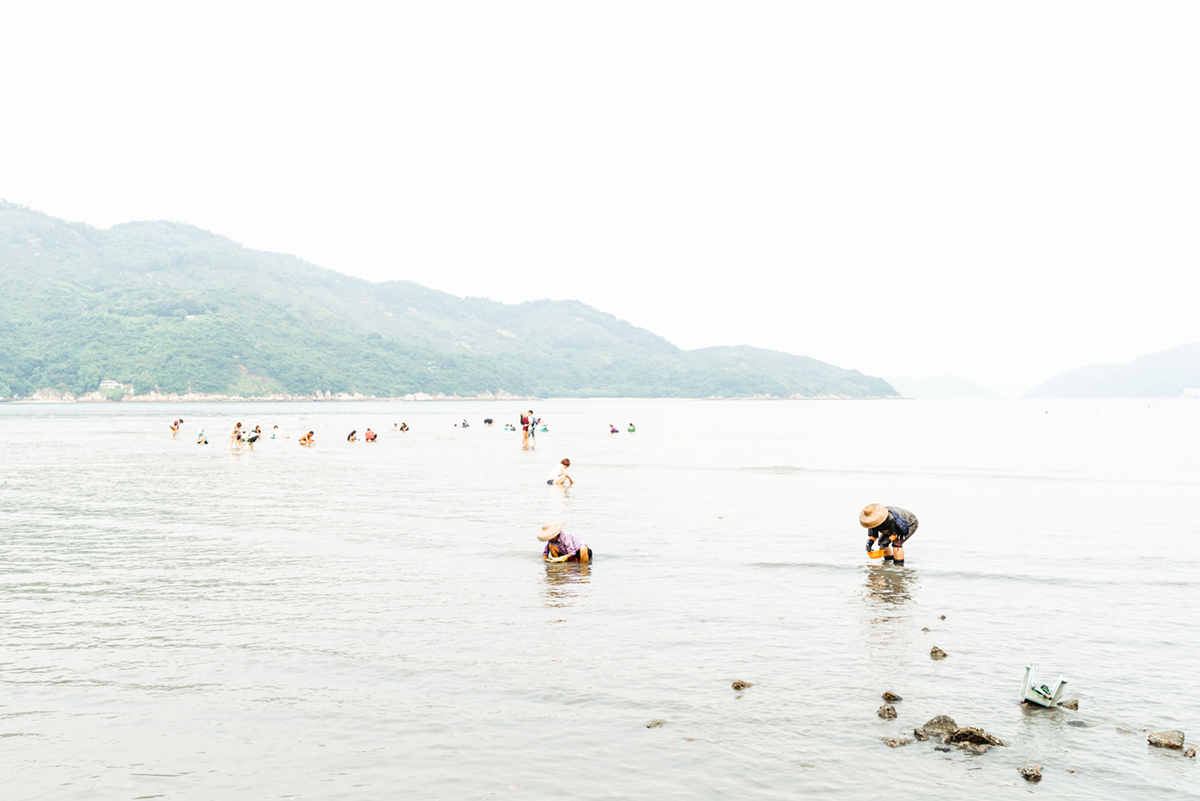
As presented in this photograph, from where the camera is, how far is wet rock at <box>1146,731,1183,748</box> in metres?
9.26

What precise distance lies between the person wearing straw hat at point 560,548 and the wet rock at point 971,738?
459 inches

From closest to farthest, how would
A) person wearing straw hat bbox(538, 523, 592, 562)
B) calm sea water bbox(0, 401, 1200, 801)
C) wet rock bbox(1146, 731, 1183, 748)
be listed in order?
calm sea water bbox(0, 401, 1200, 801) → wet rock bbox(1146, 731, 1183, 748) → person wearing straw hat bbox(538, 523, 592, 562)

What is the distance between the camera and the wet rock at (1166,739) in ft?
30.4

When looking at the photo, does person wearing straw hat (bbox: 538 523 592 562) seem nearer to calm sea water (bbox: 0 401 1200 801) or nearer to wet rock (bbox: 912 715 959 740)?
calm sea water (bbox: 0 401 1200 801)

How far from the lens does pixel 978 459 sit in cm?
5784

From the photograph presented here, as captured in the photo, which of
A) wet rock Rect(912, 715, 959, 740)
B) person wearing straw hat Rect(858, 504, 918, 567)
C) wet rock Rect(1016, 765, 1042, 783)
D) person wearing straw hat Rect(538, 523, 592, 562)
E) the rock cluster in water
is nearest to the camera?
wet rock Rect(1016, 765, 1042, 783)

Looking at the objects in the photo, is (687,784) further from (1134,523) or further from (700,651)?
(1134,523)

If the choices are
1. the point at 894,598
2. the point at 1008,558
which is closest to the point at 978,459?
the point at 1008,558

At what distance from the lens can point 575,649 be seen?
13023 millimetres

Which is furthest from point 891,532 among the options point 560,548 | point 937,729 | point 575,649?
point 937,729

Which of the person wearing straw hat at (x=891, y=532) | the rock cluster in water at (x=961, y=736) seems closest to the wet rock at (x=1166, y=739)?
the rock cluster in water at (x=961, y=736)

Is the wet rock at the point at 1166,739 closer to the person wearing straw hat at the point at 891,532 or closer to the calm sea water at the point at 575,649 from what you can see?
the calm sea water at the point at 575,649

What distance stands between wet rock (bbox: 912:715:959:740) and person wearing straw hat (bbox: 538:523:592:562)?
11.3m

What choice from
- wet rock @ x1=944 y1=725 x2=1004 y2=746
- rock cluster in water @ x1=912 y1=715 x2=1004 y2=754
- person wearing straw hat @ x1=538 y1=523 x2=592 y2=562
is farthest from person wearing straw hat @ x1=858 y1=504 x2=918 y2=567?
wet rock @ x1=944 y1=725 x2=1004 y2=746
